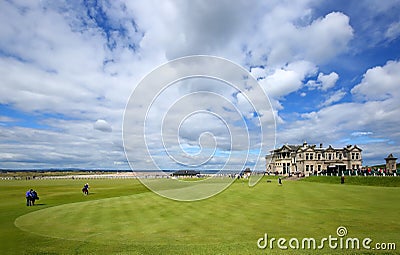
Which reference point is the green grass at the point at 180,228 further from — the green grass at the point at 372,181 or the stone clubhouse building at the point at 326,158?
the stone clubhouse building at the point at 326,158

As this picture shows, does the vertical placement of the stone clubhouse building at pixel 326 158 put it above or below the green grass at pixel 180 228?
above

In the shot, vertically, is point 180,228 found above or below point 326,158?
below

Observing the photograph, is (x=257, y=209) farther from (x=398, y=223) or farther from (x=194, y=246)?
(x=194, y=246)

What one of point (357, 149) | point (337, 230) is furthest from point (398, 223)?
point (357, 149)

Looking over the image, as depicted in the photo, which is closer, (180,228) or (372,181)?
(180,228)

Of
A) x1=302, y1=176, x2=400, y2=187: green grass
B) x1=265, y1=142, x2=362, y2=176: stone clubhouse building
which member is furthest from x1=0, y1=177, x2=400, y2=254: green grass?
x1=265, y1=142, x2=362, y2=176: stone clubhouse building

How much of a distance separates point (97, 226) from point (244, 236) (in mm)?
10670

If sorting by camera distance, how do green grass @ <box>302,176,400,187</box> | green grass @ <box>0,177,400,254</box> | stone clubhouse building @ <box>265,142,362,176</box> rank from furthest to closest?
1. stone clubhouse building @ <box>265,142,362,176</box>
2. green grass @ <box>302,176,400,187</box>
3. green grass @ <box>0,177,400,254</box>

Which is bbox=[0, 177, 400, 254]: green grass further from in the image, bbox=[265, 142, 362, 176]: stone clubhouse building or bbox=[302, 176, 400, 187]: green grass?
bbox=[265, 142, 362, 176]: stone clubhouse building

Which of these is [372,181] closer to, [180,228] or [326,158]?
[180,228]

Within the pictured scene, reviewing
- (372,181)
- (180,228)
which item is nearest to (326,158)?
(372,181)

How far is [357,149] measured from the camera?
360 feet

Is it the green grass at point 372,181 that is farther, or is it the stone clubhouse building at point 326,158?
the stone clubhouse building at point 326,158

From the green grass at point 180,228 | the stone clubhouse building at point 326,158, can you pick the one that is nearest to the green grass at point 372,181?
the green grass at point 180,228
